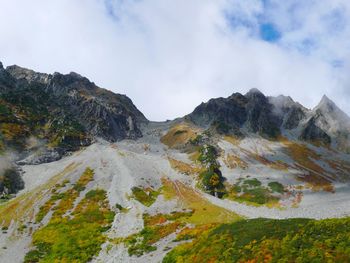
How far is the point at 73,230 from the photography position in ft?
263

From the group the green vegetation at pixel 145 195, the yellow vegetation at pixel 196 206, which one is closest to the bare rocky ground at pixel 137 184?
the green vegetation at pixel 145 195

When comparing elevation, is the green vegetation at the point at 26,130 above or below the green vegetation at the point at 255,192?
above

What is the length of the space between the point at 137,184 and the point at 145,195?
10.4 meters


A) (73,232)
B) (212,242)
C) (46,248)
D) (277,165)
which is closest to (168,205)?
(73,232)

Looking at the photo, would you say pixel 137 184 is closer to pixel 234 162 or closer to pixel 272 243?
pixel 234 162

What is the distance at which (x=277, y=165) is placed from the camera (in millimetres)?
180625

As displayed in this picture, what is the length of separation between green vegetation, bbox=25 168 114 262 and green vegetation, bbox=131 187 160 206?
8646 mm

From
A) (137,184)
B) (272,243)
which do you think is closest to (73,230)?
(137,184)

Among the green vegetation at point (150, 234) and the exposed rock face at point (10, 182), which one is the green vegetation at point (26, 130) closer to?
the exposed rock face at point (10, 182)

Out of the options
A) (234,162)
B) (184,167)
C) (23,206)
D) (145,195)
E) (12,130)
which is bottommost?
(23,206)

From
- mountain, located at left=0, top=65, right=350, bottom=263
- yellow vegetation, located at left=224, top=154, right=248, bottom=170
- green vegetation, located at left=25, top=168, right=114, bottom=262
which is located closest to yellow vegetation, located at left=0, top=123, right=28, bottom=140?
mountain, located at left=0, top=65, right=350, bottom=263

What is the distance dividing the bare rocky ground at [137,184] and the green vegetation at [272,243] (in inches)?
296

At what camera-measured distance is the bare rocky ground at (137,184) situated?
Answer: 234 feet

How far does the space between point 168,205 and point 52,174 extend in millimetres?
57951
